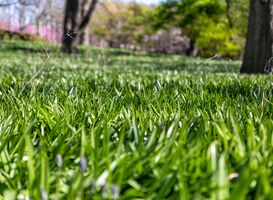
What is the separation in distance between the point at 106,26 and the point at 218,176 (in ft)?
254

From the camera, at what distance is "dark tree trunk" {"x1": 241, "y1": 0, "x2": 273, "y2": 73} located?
32.6 ft

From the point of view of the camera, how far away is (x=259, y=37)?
33.5 ft

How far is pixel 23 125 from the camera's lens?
6.82 ft

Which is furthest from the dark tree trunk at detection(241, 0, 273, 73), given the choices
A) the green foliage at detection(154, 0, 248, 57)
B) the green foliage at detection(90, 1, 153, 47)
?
the green foliage at detection(90, 1, 153, 47)

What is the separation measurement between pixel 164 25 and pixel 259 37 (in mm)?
37081

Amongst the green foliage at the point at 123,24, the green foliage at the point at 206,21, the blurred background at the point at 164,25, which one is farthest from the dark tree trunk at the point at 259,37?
the green foliage at the point at 123,24

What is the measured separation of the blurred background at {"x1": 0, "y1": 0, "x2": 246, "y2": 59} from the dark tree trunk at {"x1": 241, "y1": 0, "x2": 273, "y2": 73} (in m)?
2.53

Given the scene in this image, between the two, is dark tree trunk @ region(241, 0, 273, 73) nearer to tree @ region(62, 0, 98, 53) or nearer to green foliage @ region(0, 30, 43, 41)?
green foliage @ region(0, 30, 43, 41)

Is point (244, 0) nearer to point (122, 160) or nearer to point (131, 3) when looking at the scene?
point (122, 160)

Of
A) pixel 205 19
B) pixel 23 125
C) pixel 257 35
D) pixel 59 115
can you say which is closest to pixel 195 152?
pixel 23 125

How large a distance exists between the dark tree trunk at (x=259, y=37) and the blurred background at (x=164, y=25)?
2.53 meters

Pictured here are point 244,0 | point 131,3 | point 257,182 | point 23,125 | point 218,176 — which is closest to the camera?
point 218,176

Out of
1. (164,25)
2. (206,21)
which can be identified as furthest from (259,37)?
(164,25)

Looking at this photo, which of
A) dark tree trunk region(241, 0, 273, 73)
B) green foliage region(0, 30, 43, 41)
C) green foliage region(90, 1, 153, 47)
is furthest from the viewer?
green foliage region(90, 1, 153, 47)
